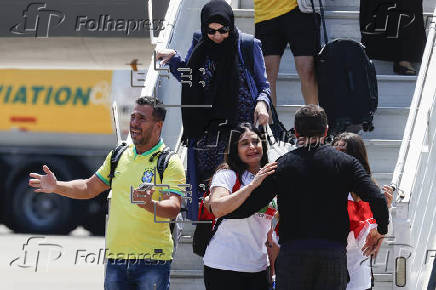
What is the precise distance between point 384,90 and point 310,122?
379cm

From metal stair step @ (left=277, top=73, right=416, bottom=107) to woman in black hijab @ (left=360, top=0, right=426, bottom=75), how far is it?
24 cm

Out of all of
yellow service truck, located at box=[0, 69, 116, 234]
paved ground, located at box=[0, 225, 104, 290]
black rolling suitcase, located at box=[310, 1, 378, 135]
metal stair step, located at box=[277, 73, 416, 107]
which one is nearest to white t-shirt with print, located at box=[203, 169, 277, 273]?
black rolling suitcase, located at box=[310, 1, 378, 135]

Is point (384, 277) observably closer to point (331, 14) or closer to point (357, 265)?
point (357, 265)

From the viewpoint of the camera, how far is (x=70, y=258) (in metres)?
13.8

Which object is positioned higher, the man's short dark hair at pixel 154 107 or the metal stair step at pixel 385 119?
the man's short dark hair at pixel 154 107

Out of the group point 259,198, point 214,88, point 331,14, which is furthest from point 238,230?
point 331,14

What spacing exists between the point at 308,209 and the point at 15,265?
8.74 meters

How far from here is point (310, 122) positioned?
5277mm

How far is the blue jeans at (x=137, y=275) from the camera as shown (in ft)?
19.0

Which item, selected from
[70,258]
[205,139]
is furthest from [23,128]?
[205,139]

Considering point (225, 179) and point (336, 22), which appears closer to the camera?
point (225, 179)

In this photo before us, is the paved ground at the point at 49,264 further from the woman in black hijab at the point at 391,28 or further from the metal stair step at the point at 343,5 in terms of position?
the woman in black hijab at the point at 391,28

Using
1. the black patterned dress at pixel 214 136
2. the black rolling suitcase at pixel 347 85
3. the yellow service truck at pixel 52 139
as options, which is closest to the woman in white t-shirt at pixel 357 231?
the black patterned dress at pixel 214 136

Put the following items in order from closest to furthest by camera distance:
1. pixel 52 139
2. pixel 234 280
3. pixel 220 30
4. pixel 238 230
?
pixel 234 280
pixel 238 230
pixel 220 30
pixel 52 139
